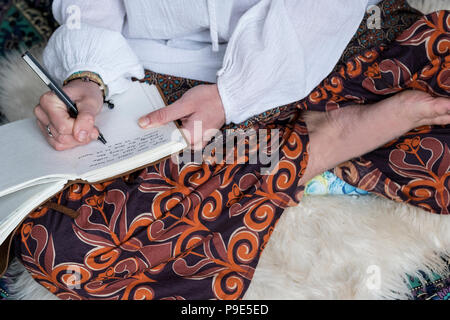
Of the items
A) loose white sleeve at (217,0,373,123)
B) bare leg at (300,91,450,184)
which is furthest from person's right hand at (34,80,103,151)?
bare leg at (300,91,450,184)

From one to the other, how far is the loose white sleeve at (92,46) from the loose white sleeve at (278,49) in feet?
0.62

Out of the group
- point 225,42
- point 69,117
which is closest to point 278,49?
point 225,42

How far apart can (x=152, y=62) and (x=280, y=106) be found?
0.88 feet

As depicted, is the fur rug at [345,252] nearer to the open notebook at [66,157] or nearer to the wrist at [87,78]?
the open notebook at [66,157]

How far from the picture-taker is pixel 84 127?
1.91 feet

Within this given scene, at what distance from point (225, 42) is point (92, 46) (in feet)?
0.80

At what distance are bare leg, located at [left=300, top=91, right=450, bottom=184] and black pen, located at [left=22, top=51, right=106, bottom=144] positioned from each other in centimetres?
40

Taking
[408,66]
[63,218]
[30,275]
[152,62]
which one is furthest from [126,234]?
[408,66]

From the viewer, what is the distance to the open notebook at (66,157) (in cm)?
55

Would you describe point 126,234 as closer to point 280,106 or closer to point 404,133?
point 280,106

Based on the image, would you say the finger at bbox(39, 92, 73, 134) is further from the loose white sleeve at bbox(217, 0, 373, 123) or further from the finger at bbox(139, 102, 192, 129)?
the loose white sleeve at bbox(217, 0, 373, 123)

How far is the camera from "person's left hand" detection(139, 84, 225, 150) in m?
0.63

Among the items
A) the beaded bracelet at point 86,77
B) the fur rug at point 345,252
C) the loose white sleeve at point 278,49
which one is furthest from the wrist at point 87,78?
the fur rug at point 345,252
